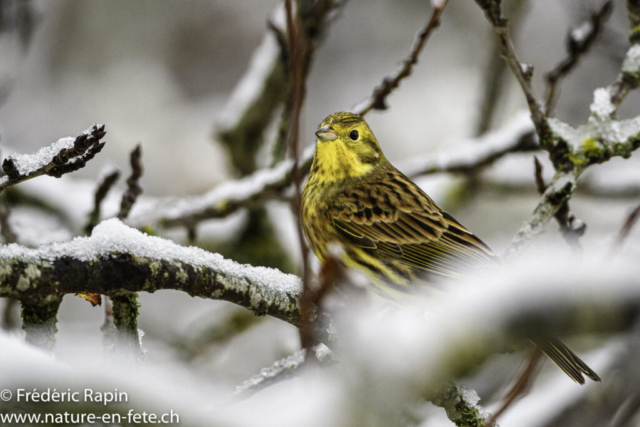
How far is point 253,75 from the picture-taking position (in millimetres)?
5297

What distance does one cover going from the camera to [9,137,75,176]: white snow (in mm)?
1555

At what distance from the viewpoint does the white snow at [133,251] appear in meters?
1.45

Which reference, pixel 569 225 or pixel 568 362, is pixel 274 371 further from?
pixel 569 225

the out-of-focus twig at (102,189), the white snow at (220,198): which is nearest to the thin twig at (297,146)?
the out-of-focus twig at (102,189)

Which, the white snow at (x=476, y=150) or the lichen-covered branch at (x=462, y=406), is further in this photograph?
the white snow at (x=476, y=150)

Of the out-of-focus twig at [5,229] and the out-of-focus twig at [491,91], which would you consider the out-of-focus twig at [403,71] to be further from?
the out-of-focus twig at [491,91]

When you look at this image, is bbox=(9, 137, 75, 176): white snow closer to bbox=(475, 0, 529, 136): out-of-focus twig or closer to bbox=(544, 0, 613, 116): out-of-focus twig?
bbox=(544, 0, 613, 116): out-of-focus twig

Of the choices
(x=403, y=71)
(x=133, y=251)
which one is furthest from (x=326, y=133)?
(x=133, y=251)

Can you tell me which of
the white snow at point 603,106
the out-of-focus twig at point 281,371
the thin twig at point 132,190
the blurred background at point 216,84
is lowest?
the out-of-focus twig at point 281,371

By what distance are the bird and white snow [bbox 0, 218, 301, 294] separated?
168 centimetres

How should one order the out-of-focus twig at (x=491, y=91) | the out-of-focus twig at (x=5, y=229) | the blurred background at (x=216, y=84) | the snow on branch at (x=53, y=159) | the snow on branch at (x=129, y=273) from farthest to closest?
1. the blurred background at (x=216, y=84)
2. the out-of-focus twig at (x=491, y=91)
3. the out-of-focus twig at (x=5, y=229)
4. the snow on branch at (x=53, y=159)
5. the snow on branch at (x=129, y=273)

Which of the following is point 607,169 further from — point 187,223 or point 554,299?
point 554,299

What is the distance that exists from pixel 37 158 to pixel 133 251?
34 centimetres

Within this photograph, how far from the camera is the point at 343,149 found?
12.6 ft
